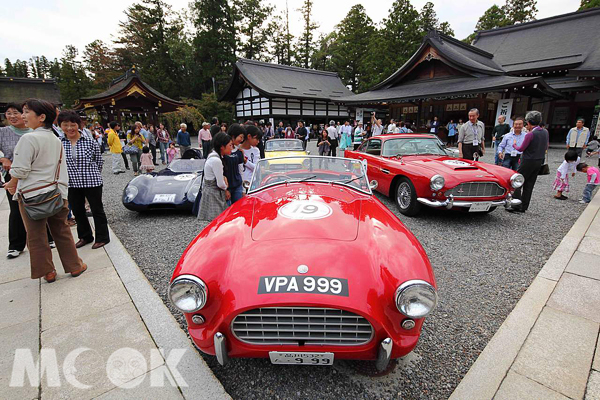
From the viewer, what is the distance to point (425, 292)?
164 cm

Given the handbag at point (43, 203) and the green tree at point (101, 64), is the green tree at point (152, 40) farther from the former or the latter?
the handbag at point (43, 203)

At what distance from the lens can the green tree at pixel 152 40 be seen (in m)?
33.4

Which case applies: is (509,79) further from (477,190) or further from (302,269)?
(302,269)

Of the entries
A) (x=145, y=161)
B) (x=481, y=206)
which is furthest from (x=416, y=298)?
(x=145, y=161)

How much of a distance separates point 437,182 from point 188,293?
4170 mm

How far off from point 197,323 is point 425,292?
4.54 feet

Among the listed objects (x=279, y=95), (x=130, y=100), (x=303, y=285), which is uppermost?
(x=279, y=95)

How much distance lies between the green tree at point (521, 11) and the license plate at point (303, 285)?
48.1 metres

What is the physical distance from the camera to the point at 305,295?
153 centimetres

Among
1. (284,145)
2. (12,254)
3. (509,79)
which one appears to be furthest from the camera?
(509,79)

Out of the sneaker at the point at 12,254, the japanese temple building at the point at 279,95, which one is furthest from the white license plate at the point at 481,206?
the japanese temple building at the point at 279,95

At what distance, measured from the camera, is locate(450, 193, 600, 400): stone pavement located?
1.79 m

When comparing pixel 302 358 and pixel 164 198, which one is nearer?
pixel 302 358

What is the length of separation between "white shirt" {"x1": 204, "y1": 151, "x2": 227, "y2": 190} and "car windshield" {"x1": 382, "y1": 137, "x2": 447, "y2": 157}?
3.84m
